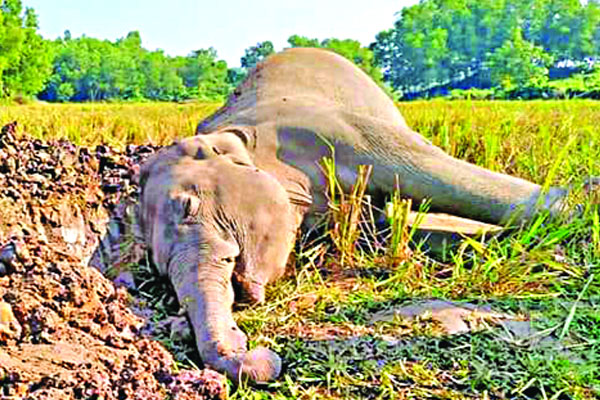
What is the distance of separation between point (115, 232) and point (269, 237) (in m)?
0.78

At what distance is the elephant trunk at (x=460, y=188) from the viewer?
3168 mm

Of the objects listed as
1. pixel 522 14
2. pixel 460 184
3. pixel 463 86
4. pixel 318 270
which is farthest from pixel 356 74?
pixel 522 14

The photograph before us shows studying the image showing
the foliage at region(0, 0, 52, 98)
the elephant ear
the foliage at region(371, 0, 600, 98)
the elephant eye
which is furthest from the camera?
the foliage at region(371, 0, 600, 98)

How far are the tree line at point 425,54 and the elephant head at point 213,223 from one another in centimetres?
5661

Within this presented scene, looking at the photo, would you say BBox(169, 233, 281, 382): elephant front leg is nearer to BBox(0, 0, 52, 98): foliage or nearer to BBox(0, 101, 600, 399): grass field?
BBox(0, 101, 600, 399): grass field

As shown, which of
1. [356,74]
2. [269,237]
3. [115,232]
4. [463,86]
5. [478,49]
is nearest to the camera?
[269,237]

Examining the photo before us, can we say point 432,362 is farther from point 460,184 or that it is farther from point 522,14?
point 522,14

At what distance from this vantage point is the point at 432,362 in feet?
6.64

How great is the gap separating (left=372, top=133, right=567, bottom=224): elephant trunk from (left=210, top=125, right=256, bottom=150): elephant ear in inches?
19.4

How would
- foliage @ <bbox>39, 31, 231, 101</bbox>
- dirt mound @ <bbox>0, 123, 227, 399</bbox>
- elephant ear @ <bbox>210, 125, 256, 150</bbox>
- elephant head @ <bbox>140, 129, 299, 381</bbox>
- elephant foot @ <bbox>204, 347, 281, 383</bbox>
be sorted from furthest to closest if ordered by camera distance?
1. foliage @ <bbox>39, 31, 231, 101</bbox>
2. elephant ear @ <bbox>210, 125, 256, 150</bbox>
3. elephant head @ <bbox>140, 129, 299, 381</bbox>
4. elephant foot @ <bbox>204, 347, 281, 383</bbox>
5. dirt mound @ <bbox>0, 123, 227, 399</bbox>

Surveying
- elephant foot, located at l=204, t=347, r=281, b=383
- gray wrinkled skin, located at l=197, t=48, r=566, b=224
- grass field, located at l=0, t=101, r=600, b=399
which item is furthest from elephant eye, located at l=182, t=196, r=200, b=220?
elephant foot, located at l=204, t=347, r=281, b=383

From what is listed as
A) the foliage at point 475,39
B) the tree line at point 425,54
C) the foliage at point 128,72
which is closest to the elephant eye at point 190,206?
the tree line at point 425,54

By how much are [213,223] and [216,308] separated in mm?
447

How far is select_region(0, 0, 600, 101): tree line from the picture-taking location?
223 feet
